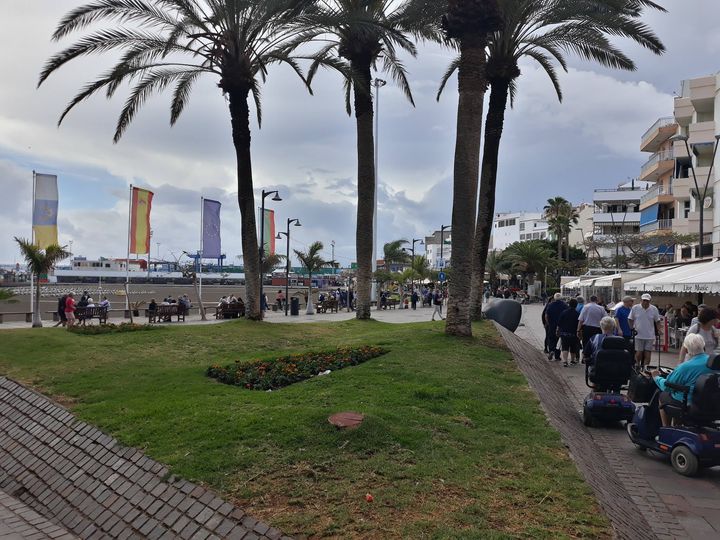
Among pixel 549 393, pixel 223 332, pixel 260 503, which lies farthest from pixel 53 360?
pixel 549 393

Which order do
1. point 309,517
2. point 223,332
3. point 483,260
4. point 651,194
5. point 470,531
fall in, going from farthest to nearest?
1. point 651,194
2. point 483,260
3. point 223,332
4. point 309,517
5. point 470,531

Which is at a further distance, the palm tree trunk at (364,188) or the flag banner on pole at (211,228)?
the flag banner on pole at (211,228)

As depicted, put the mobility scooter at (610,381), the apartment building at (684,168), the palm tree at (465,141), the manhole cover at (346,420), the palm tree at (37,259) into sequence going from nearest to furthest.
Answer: the manhole cover at (346,420) < the mobility scooter at (610,381) < the palm tree at (465,141) < the palm tree at (37,259) < the apartment building at (684,168)

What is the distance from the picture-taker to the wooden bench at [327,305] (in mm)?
34188

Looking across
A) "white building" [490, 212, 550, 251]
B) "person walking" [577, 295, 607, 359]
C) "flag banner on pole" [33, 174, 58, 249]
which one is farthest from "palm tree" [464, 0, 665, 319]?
"white building" [490, 212, 550, 251]

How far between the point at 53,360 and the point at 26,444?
3.55 meters

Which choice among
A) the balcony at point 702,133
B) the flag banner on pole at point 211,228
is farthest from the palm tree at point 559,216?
the flag banner on pole at point 211,228

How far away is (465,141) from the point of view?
13.1 metres

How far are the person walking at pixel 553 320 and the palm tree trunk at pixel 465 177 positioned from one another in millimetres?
2569

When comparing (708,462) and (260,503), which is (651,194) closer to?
(708,462)

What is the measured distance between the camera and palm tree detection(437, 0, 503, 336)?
41.4 ft

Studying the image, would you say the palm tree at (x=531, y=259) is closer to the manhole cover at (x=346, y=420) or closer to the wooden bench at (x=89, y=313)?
the wooden bench at (x=89, y=313)

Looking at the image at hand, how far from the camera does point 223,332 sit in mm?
14578

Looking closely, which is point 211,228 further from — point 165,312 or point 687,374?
point 687,374
